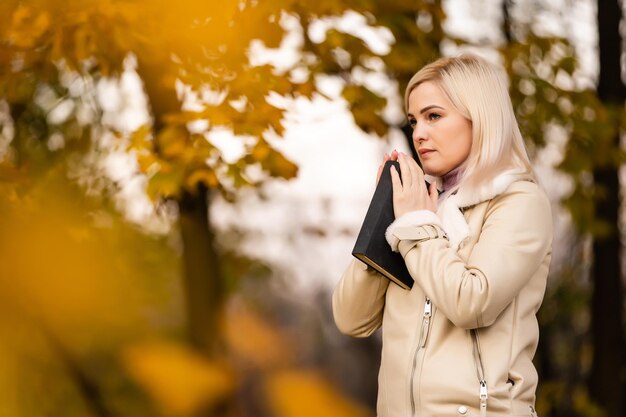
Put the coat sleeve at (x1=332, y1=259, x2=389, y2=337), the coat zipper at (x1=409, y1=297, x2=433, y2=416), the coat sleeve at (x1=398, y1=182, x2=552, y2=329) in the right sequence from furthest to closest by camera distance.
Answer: the coat sleeve at (x1=332, y1=259, x2=389, y2=337)
the coat zipper at (x1=409, y1=297, x2=433, y2=416)
the coat sleeve at (x1=398, y1=182, x2=552, y2=329)

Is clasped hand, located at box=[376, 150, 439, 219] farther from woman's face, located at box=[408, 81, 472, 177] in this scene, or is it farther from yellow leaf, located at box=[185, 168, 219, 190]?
yellow leaf, located at box=[185, 168, 219, 190]

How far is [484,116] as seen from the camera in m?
2.25

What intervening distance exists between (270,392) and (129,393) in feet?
19.3

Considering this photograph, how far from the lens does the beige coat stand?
205 cm

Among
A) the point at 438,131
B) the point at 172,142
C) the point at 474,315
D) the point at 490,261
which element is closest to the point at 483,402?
the point at 474,315

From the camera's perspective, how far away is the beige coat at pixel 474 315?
2049 millimetres

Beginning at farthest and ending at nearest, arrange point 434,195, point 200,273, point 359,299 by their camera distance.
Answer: point 200,273
point 359,299
point 434,195

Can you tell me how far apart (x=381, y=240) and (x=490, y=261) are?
0.30m

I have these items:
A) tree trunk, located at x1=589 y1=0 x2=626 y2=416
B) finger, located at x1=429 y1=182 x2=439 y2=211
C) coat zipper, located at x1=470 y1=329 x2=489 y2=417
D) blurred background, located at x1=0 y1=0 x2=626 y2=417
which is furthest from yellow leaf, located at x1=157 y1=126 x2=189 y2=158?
tree trunk, located at x1=589 y1=0 x2=626 y2=416

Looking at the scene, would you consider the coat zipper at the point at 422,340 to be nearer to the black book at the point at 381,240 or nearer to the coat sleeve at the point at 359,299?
the black book at the point at 381,240

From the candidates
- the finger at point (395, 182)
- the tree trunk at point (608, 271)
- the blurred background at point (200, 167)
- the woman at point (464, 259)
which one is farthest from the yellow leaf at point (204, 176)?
the tree trunk at point (608, 271)

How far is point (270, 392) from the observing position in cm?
1681

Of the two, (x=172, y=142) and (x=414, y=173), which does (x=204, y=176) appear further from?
(x=414, y=173)

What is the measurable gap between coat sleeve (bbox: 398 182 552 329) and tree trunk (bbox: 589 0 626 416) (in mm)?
4760
